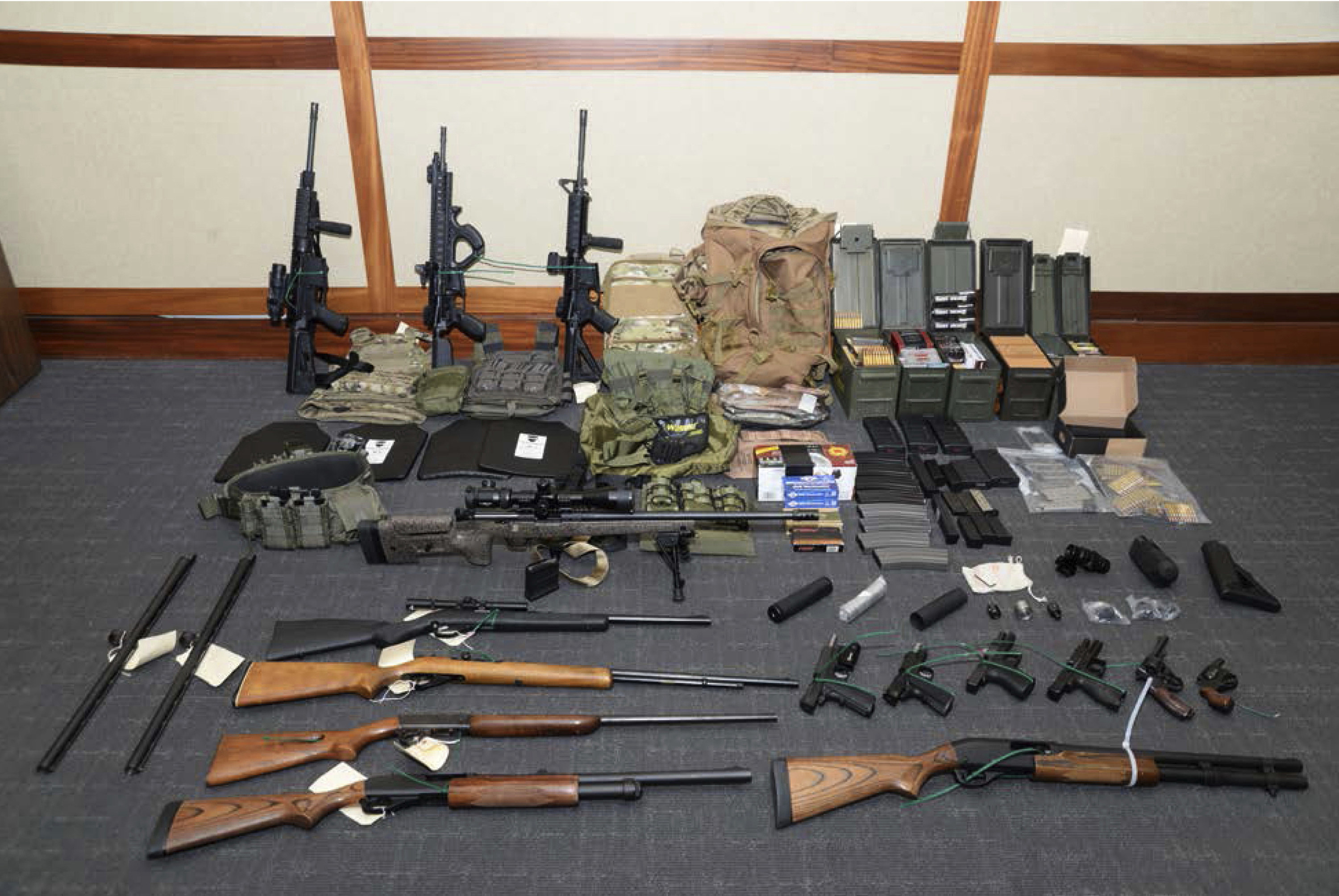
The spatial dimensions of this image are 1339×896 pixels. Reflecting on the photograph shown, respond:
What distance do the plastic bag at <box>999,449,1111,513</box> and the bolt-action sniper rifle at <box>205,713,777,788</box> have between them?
8.41 feet

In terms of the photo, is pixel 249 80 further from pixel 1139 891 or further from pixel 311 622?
pixel 1139 891

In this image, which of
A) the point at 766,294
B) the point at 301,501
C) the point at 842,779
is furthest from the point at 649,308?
the point at 842,779

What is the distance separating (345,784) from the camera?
3375 mm

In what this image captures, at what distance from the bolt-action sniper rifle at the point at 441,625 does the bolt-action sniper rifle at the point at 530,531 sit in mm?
213

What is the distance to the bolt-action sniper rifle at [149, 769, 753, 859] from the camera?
312 centimetres

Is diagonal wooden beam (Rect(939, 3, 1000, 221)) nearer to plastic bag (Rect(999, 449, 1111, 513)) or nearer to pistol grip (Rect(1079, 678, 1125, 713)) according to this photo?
plastic bag (Rect(999, 449, 1111, 513))

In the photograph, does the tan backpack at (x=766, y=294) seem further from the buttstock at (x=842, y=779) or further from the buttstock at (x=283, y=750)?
the buttstock at (x=283, y=750)

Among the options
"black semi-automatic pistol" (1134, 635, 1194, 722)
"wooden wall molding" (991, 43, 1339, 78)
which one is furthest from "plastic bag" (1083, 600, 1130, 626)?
"wooden wall molding" (991, 43, 1339, 78)

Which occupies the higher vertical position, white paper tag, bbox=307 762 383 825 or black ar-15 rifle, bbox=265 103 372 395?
black ar-15 rifle, bbox=265 103 372 395

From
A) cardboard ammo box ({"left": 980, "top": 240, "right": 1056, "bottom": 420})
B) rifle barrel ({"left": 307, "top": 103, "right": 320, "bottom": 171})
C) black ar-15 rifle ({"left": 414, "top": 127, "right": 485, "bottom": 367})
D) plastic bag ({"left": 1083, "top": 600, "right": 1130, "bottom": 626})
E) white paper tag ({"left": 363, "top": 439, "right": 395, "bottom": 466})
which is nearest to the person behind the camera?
plastic bag ({"left": 1083, "top": 600, "right": 1130, "bottom": 626})

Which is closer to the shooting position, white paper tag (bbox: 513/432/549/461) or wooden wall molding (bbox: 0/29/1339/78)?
white paper tag (bbox: 513/432/549/461)

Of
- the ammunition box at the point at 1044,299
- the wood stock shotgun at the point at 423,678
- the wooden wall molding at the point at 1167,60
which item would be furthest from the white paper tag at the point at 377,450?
the wooden wall molding at the point at 1167,60

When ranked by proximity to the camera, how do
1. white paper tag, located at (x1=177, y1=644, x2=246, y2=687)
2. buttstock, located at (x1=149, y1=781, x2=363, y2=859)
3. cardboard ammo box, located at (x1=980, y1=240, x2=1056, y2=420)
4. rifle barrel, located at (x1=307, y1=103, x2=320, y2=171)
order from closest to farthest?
buttstock, located at (x1=149, y1=781, x2=363, y2=859)
white paper tag, located at (x1=177, y1=644, x2=246, y2=687)
rifle barrel, located at (x1=307, y1=103, x2=320, y2=171)
cardboard ammo box, located at (x1=980, y1=240, x2=1056, y2=420)

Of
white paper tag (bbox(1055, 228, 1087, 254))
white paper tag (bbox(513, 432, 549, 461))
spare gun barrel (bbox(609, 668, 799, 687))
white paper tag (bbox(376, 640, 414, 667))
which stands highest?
white paper tag (bbox(1055, 228, 1087, 254))
